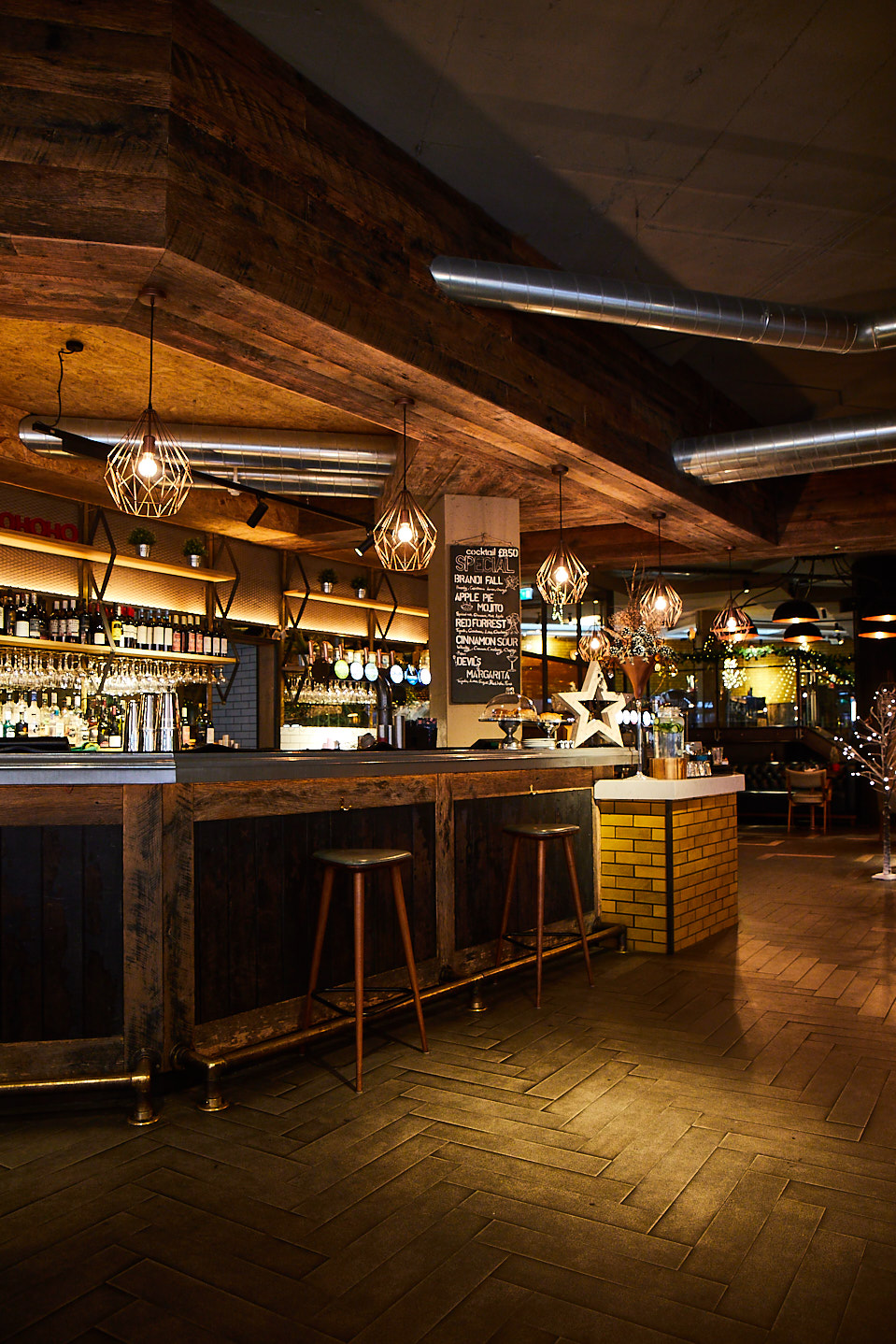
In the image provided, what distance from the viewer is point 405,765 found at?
4223 millimetres

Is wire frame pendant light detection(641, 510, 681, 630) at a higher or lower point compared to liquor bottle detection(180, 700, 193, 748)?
higher

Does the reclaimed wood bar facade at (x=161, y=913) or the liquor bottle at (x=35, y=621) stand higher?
the liquor bottle at (x=35, y=621)

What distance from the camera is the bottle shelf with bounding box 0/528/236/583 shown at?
6.79 metres

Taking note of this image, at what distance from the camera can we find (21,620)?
22.2ft

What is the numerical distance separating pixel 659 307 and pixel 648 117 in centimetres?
92

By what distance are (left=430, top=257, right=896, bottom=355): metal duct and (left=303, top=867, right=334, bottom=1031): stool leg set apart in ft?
9.21

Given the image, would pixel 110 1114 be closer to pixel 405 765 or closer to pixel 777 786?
pixel 405 765

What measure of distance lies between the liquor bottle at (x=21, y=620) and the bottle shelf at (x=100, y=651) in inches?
1.6

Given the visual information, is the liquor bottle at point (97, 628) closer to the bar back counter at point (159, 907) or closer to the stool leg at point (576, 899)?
the bar back counter at point (159, 907)

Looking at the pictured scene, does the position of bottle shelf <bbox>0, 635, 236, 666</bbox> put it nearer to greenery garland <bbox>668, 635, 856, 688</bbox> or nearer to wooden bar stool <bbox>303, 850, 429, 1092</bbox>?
wooden bar stool <bbox>303, 850, 429, 1092</bbox>

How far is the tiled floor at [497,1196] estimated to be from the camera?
199 centimetres

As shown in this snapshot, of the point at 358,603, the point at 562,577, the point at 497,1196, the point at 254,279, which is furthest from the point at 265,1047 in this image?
the point at 358,603

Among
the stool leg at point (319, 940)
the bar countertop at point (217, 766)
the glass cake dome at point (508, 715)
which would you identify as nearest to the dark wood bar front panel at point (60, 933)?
the bar countertop at point (217, 766)

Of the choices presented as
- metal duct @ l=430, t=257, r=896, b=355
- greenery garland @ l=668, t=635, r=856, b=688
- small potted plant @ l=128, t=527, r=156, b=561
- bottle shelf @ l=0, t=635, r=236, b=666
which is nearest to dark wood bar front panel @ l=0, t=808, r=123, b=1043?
metal duct @ l=430, t=257, r=896, b=355
